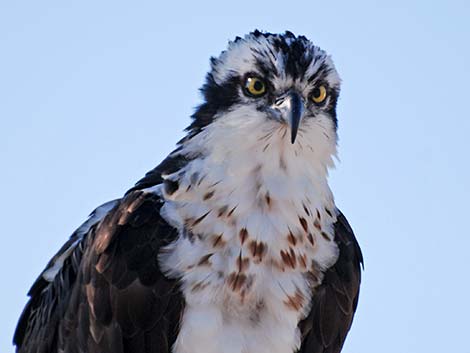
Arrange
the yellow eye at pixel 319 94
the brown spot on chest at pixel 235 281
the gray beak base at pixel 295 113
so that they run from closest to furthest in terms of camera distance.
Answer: the gray beak base at pixel 295 113
the brown spot on chest at pixel 235 281
the yellow eye at pixel 319 94

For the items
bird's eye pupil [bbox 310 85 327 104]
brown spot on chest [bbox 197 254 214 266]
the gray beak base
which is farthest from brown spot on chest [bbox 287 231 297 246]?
bird's eye pupil [bbox 310 85 327 104]

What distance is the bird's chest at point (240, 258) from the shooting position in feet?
21.5

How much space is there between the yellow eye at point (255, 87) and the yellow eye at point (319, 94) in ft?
1.33

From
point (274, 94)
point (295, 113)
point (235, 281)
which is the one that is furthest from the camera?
point (274, 94)

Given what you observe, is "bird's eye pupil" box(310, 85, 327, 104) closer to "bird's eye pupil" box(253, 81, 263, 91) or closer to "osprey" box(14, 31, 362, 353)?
"osprey" box(14, 31, 362, 353)

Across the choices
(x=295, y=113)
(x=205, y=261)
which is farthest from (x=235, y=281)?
(x=295, y=113)

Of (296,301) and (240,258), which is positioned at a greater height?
(240,258)

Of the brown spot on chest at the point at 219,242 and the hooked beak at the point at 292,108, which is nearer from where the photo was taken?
the hooked beak at the point at 292,108

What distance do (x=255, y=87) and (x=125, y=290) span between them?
1.67m

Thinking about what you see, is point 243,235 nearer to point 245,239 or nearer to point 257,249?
point 245,239

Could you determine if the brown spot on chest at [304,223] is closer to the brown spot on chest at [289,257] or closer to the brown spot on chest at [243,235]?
the brown spot on chest at [289,257]

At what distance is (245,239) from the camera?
21.6 ft

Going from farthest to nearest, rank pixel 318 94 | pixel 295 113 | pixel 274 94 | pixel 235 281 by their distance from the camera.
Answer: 1. pixel 318 94
2. pixel 274 94
3. pixel 235 281
4. pixel 295 113

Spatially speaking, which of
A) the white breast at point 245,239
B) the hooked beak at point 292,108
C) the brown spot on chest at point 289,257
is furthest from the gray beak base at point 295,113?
the brown spot on chest at point 289,257
